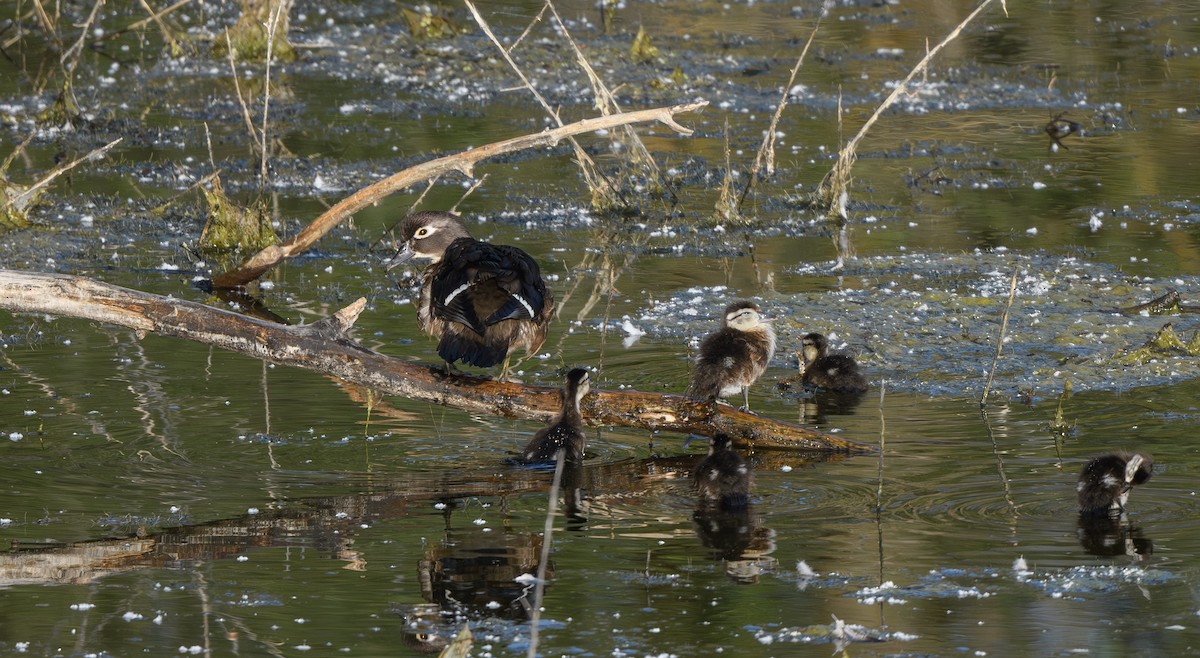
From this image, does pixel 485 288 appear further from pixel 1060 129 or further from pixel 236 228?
pixel 1060 129

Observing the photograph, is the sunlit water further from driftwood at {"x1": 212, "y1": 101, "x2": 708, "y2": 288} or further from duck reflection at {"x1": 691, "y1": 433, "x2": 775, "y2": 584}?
driftwood at {"x1": 212, "y1": 101, "x2": 708, "y2": 288}

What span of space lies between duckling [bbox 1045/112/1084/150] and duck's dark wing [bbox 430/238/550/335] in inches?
358

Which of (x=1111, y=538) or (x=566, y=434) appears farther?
(x=566, y=434)

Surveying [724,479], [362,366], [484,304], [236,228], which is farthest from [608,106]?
[724,479]

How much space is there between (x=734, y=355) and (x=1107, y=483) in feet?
6.92

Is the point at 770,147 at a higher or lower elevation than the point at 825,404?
higher

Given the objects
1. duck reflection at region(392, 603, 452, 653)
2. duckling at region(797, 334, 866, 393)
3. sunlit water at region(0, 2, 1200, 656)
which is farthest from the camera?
duckling at region(797, 334, 866, 393)

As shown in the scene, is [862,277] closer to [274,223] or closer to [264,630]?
[274,223]

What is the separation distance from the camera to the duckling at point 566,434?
8008 mm

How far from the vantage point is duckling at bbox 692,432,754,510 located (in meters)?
7.45

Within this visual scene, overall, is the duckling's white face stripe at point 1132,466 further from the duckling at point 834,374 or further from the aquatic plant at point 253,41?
the aquatic plant at point 253,41

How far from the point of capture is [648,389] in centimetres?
937

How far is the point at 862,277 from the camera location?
38.7 feet

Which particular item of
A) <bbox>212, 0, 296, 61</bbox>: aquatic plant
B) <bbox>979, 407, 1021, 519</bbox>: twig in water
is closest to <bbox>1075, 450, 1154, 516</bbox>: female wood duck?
<bbox>979, 407, 1021, 519</bbox>: twig in water
